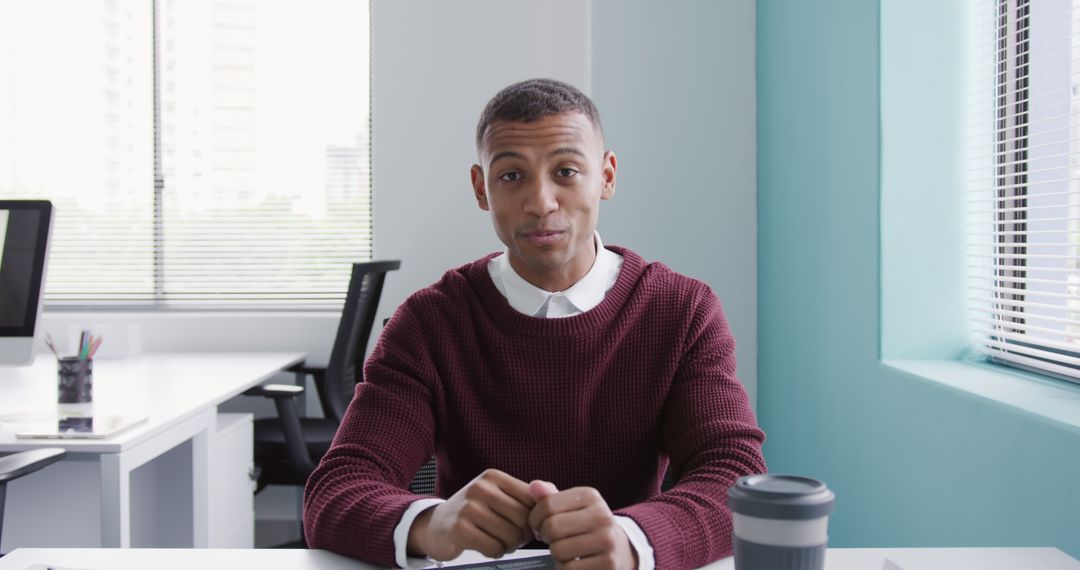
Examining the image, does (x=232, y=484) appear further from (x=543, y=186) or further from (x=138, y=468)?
(x=543, y=186)

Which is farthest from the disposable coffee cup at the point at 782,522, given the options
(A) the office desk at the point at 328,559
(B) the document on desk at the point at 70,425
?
(B) the document on desk at the point at 70,425

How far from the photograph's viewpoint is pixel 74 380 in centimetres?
212

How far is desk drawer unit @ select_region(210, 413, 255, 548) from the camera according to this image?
2357 mm

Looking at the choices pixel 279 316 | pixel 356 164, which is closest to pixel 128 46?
pixel 356 164

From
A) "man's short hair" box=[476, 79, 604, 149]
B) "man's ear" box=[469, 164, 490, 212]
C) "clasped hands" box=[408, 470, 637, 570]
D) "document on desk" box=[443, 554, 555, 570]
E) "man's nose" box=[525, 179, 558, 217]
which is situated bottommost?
"document on desk" box=[443, 554, 555, 570]

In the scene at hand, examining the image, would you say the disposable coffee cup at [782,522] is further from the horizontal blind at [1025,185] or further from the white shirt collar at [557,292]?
the horizontal blind at [1025,185]

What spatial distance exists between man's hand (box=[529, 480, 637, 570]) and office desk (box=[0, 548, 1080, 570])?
14cm

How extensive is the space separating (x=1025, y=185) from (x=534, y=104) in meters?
0.85

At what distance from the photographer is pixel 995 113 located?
1.70 m

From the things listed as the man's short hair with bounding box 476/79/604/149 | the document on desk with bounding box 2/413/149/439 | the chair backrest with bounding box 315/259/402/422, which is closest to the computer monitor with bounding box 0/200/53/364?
the document on desk with bounding box 2/413/149/439

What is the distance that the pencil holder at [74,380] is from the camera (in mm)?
2111

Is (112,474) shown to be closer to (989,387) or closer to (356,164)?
(989,387)

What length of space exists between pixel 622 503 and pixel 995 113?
1009mm

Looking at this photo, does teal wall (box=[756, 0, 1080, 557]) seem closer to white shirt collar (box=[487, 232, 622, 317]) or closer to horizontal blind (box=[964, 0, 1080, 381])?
horizontal blind (box=[964, 0, 1080, 381])
